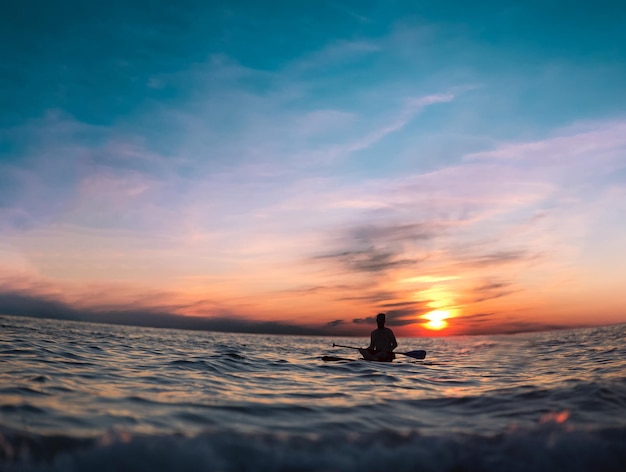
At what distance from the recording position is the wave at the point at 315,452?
4117 mm

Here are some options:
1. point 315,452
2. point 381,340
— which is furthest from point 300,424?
point 381,340

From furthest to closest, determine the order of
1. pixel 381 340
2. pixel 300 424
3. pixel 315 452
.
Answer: pixel 381 340
pixel 300 424
pixel 315 452

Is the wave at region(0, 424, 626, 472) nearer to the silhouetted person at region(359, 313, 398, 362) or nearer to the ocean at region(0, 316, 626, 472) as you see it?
the ocean at region(0, 316, 626, 472)

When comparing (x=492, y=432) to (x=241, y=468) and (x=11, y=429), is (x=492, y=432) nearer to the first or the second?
(x=241, y=468)

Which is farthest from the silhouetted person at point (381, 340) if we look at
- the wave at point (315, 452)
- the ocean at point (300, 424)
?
the wave at point (315, 452)

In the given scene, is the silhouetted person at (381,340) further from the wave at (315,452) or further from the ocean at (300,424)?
the wave at (315,452)

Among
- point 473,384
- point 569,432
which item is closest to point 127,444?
point 569,432

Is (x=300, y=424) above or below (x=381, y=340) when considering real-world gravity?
above

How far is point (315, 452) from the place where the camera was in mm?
4609

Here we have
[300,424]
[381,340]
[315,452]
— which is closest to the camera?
[315,452]

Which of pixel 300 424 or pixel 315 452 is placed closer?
pixel 315 452

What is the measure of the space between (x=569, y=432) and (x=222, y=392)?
5933mm

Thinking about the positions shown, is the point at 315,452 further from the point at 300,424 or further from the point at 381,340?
the point at 381,340

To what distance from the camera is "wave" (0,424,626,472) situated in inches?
162
